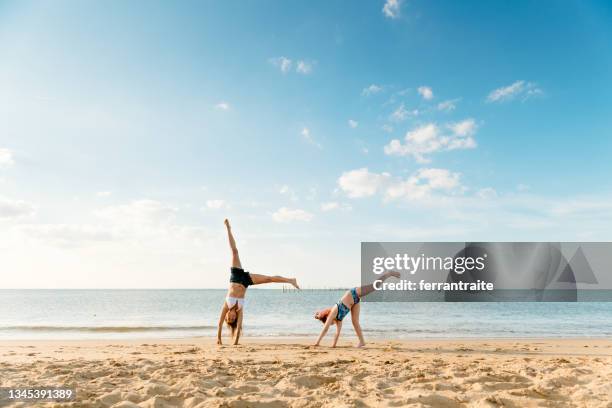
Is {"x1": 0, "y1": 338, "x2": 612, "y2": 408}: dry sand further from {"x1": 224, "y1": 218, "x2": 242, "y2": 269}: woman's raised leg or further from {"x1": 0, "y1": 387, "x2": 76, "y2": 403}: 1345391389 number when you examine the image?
{"x1": 224, "y1": 218, "x2": 242, "y2": 269}: woman's raised leg

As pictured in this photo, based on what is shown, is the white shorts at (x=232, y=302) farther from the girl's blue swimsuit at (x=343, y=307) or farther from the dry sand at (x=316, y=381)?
the girl's blue swimsuit at (x=343, y=307)

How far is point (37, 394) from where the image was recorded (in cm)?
495

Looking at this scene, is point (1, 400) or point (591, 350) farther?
point (591, 350)

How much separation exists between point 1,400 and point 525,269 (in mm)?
81283

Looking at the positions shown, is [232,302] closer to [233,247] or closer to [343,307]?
[233,247]

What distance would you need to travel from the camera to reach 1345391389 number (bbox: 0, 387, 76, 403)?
4777 millimetres

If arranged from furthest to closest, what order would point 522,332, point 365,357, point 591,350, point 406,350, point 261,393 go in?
1. point 522,332
2. point 591,350
3. point 406,350
4. point 365,357
5. point 261,393

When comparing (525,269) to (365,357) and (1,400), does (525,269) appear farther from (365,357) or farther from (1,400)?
(1,400)

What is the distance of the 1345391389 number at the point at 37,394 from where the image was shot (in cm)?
478

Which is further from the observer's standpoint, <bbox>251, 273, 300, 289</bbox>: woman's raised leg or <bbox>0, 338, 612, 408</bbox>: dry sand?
<bbox>251, 273, 300, 289</bbox>: woman's raised leg

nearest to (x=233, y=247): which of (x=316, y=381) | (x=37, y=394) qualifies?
(x=316, y=381)

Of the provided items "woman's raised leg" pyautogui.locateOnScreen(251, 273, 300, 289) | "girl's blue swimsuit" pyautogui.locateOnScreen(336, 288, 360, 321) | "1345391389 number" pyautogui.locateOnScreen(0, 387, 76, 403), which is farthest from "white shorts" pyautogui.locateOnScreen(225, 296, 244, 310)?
"1345391389 number" pyautogui.locateOnScreen(0, 387, 76, 403)

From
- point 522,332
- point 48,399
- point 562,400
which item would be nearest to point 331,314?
point 562,400

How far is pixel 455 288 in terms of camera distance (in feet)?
228
